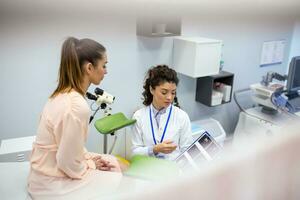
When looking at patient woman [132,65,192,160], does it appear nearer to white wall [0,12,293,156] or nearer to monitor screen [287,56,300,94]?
white wall [0,12,293,156]

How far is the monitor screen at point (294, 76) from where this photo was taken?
6.24 ft

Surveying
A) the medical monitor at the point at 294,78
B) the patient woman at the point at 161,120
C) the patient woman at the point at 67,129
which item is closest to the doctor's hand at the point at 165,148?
the patient woman at the point at 161,120

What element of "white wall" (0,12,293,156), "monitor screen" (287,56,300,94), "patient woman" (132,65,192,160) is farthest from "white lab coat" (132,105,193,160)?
"monitor screen" (287,56,300,94)

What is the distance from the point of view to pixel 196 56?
211 centimetres

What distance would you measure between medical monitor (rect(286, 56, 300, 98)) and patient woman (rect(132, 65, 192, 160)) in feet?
2.76

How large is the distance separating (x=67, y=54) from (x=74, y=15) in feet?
3.10

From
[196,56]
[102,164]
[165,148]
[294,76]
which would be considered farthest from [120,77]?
[294,76]

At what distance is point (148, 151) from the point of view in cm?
138

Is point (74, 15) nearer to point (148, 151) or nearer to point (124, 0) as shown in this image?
point (124, 0)

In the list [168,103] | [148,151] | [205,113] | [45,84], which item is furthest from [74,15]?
[205,113]

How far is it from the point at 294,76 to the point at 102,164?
1413mm

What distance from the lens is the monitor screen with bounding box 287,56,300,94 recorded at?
6.24 feet

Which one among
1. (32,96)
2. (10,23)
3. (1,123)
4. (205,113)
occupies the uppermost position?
(10,23)

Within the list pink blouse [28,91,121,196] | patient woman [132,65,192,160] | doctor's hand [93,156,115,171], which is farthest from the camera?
patient woman [132,65,192,160]
